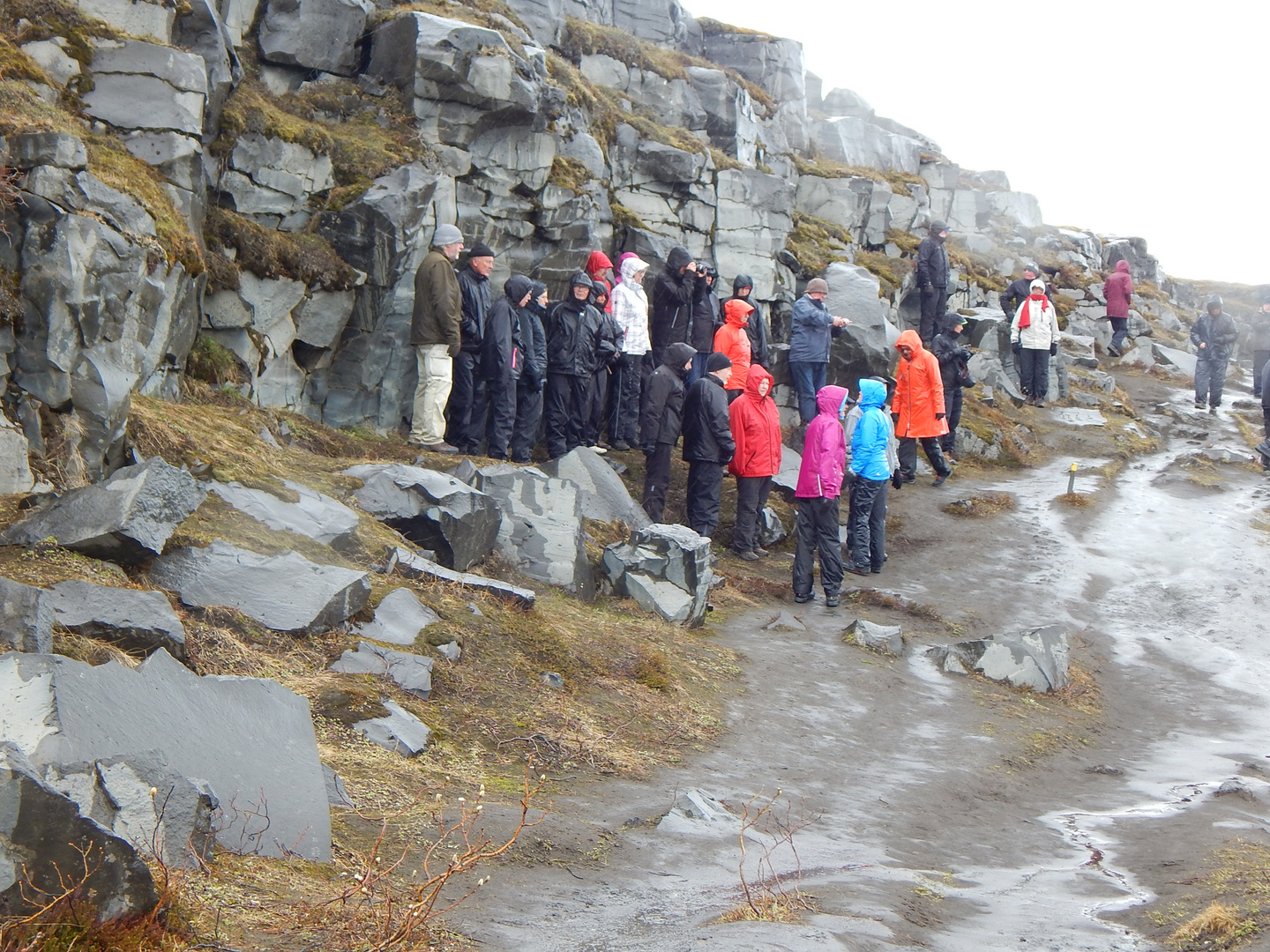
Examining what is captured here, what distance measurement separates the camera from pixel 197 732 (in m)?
4.96

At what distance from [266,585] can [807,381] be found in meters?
11.6

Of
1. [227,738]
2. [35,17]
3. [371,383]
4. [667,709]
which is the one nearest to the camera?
[227,738]

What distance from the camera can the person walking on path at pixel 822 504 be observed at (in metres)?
12.7

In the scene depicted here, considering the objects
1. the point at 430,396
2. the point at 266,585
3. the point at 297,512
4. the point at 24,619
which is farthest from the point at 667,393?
the point at 24,619

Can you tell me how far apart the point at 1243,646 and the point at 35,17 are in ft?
48.0

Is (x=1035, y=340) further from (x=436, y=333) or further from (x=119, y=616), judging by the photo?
(x=119, y=616)

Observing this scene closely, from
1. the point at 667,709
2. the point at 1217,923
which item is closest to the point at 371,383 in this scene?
the point at 667,709

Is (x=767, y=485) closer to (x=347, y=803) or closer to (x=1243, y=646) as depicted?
(x=1243, y=646)

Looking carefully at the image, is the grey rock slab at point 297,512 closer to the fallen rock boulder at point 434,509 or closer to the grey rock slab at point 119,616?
the fallen rock boulder at point 434,509

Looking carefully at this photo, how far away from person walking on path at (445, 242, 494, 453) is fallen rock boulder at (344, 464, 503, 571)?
128 inches

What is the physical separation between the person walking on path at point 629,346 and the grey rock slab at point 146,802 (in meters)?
11.7

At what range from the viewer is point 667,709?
27.3 ft

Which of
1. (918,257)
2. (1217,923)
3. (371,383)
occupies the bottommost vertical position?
(1217,923)

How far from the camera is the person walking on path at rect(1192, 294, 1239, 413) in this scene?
77.2ft
